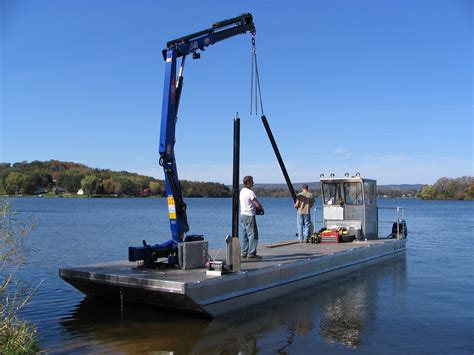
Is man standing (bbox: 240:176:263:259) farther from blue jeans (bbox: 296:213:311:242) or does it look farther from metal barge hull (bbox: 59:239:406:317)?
blue jeans (bbox: 296:213:311:242)

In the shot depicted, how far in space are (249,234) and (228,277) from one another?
2111 mm

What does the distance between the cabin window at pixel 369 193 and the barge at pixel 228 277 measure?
1788mm

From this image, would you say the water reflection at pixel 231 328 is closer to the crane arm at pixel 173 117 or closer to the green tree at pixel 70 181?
the crane arm at pixel 173 117

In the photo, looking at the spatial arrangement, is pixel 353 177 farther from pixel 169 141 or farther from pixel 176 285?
pixel 176 285

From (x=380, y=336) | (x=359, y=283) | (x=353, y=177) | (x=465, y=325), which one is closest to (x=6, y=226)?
(x=380, y=336)

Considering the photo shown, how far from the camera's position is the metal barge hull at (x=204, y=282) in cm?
824

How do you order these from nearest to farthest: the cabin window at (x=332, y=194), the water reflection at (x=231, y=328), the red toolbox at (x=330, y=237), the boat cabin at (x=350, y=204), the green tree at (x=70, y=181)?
the water reflection at (x=231, y=328) → the red toolbox at (x=330, y=237) → the boat cabin at (x=350, y=204) → the cabin window at (x=332, y=194) → the green tree at (x=70, y=181)

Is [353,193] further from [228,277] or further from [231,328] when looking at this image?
[231,328]

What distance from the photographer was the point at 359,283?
13008 millimetres

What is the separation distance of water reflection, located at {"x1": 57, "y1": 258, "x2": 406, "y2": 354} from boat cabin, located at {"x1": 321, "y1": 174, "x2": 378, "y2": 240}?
6.08 m

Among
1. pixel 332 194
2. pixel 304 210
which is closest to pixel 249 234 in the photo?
pixel 304 210

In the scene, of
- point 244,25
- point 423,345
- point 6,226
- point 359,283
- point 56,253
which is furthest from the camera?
point 56,253

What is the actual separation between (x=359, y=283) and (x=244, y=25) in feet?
24.1

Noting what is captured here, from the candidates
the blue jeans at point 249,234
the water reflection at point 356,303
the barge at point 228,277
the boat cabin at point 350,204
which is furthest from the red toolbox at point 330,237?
the blue jeans at point 249,234
